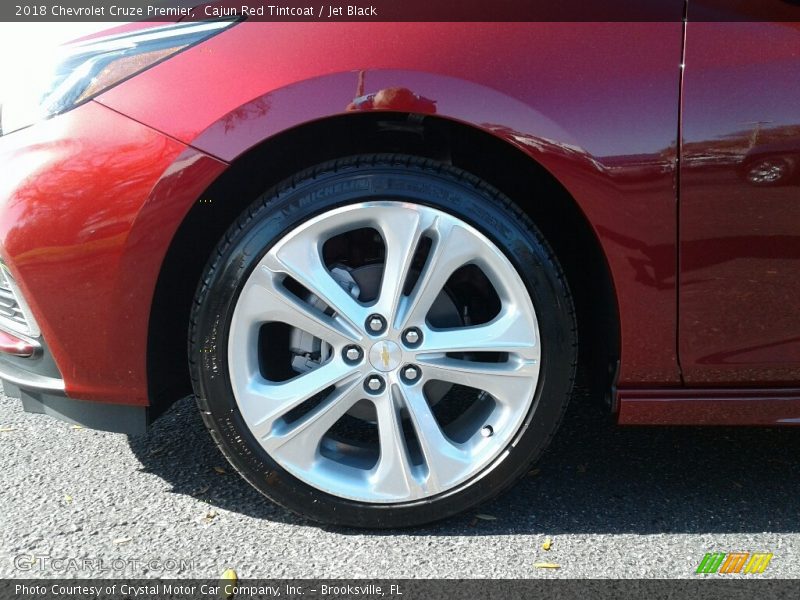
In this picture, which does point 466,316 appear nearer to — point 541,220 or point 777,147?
point 541,220

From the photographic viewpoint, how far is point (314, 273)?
1875 mm

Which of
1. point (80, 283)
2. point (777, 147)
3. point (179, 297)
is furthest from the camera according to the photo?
point (179, 297)

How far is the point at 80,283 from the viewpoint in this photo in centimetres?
184

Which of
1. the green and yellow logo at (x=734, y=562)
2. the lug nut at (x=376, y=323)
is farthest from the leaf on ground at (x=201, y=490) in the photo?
the green and yellow logo at (x=734, y=562)

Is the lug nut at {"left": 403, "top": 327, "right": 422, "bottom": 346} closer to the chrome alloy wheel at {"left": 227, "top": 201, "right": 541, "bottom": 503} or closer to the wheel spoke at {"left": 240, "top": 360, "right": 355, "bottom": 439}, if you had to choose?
the chrome alloy wheel at {"left": 227, "top": 201, "right": 541, "bottom": 503}

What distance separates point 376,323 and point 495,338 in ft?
0.95

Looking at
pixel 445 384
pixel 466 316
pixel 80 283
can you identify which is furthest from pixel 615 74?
pixel 80 283

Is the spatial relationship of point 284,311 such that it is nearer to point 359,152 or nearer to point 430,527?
point 359,152

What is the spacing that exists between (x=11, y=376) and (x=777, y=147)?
1905 mm

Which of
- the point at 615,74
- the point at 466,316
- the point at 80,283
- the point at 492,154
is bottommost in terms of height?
the point at 466,316

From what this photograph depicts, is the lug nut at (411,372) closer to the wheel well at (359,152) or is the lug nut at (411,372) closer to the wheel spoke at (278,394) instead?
the wheel spoke at (278,394)

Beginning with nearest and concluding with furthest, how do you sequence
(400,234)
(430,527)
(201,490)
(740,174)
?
(740,174) → (400,234) → (430,527) → (201,490)

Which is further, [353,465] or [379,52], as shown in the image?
[353,465]

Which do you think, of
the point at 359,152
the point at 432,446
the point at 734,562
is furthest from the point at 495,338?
the point at 734,562
